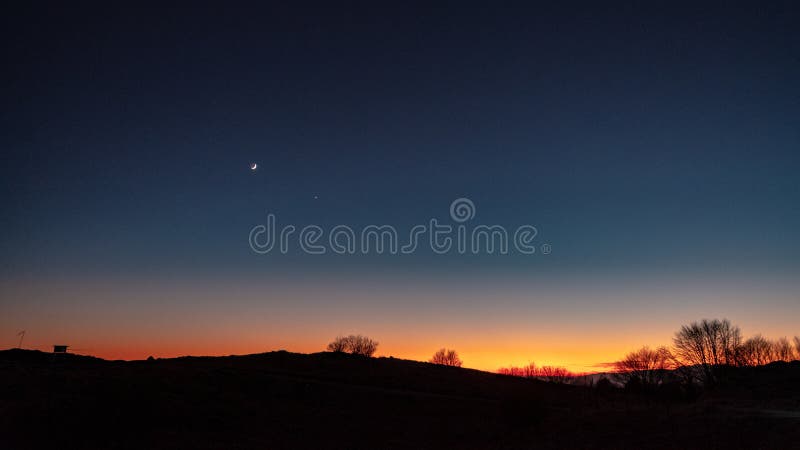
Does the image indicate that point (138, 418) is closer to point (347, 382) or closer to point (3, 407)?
point (3, 407)

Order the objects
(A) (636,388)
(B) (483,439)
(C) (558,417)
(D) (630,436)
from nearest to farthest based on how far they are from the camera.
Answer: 1. (D) (630,436)
2. (B) (483,439)
3. (C) (558,417)
4. (A) (636,388)

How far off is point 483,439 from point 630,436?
1158 centimetres

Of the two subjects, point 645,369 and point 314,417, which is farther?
point 645,369

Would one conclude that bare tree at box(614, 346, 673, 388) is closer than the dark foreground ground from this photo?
No

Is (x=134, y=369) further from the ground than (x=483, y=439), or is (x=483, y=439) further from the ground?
(x=134, y=369)

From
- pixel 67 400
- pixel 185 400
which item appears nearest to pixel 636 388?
pixel 185 400

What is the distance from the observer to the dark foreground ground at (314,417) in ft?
112

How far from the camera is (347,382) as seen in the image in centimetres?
6838

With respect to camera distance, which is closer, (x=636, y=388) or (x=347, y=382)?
(x=347, y=382)

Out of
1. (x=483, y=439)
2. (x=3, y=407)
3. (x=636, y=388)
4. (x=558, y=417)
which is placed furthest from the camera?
(x=636, y=388)

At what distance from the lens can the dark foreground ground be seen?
1346 inches

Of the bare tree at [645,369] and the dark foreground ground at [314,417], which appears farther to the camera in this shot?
the bare tree at [645,369]

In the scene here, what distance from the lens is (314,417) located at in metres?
46.3

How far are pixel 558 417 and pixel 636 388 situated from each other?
54.8 metres
